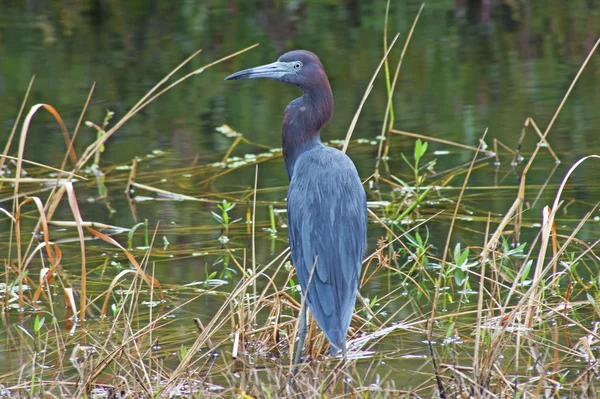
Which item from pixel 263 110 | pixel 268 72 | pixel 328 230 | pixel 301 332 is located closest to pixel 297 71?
pixel 268 72

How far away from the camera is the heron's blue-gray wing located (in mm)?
3492

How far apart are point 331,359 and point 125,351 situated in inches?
35.0

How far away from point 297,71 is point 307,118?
205 mm

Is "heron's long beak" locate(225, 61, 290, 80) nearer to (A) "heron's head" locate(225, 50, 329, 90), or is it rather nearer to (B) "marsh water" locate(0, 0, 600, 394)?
(A) "heron's head" locate(225, 50, 329, 90)

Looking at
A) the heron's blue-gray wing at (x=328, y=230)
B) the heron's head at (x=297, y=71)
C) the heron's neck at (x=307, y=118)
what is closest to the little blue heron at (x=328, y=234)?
the heron's blue-gray wing at (x=328, y=230)

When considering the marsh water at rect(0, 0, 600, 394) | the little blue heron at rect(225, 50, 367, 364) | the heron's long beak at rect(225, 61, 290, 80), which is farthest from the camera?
the marsh water at rect(0, 0, 600, 394)

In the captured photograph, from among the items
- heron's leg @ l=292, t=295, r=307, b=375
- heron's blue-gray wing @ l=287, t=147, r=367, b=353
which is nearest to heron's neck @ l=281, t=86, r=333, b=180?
heron's blue-gray wing @ l=287, t=147, r=367, b=353

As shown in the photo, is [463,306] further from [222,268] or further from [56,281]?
[56,281]

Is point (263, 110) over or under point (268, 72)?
under

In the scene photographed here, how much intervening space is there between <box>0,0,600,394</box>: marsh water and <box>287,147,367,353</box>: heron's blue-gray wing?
1.22 feet

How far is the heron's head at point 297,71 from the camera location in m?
3.94

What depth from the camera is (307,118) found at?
3961 millimetres

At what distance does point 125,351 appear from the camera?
10.6 feet

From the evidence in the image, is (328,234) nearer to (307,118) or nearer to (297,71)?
(307,118)
